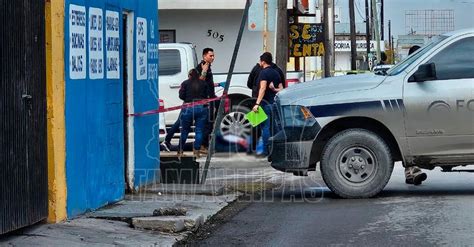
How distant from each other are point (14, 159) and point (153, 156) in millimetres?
4599

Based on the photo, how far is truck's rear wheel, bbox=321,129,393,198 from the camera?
11023 millimetres

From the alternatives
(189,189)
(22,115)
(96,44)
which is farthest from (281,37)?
(22,115)

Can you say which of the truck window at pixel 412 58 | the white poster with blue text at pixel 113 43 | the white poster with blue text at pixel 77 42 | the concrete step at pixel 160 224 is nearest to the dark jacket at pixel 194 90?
the truck window at pixel 412 58

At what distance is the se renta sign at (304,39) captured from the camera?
851 inches

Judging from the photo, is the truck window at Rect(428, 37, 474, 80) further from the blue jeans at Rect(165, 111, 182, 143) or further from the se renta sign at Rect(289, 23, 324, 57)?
the se renta sign at Rect(289, 23, 324, 57)

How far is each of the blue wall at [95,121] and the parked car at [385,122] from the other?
1.93 metres

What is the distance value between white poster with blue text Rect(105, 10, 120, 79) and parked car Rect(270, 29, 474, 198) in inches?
89.8

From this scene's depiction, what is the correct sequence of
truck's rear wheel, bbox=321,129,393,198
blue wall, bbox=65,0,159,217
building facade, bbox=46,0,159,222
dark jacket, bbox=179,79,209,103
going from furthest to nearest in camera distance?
1. dark jacket, bbox=179,79,209,103
2. truck's rear wheel, bbox=321,129,393,198
3. blue wall, bbox=65,0,159,217
4. building facade, bbox=46,0,159,222

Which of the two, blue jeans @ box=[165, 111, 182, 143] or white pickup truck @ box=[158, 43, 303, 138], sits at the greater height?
white pickup truck @ box=[158, 43, 303, 138]

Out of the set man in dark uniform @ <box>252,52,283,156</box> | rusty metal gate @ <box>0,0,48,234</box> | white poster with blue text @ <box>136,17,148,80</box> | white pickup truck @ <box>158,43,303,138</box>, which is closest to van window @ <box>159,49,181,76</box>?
white pickup truck @ <box>158,43,303,138</box>

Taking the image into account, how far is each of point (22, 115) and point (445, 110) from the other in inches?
213

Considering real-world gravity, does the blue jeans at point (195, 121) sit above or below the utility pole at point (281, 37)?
below

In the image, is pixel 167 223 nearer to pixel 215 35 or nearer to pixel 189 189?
pixel 189 189

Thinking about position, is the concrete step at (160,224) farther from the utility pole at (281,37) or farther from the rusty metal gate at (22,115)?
the utility pole at (281,37)
